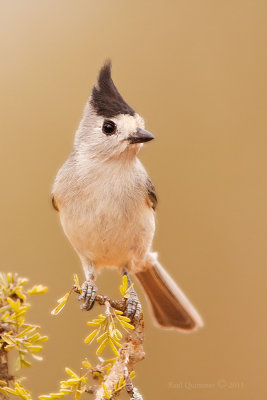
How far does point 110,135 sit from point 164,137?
3.10 feet

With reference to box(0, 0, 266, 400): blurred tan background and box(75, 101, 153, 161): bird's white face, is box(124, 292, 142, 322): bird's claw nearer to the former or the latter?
box(75, 101, 153, 161): bird's white face

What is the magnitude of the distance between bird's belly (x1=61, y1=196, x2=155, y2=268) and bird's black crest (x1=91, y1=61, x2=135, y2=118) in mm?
283

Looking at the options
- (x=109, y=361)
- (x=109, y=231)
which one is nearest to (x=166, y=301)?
(x=109, y=231)

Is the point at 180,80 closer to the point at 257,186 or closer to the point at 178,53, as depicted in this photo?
the point at 178,53

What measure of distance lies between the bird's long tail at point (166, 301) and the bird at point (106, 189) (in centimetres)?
27

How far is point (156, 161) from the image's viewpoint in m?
2.53

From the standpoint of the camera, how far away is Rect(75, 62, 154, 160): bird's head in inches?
60.8

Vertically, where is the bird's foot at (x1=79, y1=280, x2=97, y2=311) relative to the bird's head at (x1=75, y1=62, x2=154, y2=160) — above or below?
below

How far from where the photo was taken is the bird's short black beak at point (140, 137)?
1449 millimetres

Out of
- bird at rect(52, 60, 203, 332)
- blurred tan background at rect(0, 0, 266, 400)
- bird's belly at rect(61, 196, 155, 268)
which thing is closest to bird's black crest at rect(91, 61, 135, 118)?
bird at rect(52, 60, 203, 332)

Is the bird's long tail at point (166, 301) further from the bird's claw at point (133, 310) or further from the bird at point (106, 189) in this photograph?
the bird's claw at point (133, 310)

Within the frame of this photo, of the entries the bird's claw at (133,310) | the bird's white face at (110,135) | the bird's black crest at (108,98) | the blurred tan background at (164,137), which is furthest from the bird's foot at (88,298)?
the blurred tan background at (164,137)

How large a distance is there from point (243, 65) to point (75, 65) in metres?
0.82

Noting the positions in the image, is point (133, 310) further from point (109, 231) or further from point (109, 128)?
point (109, 128)
